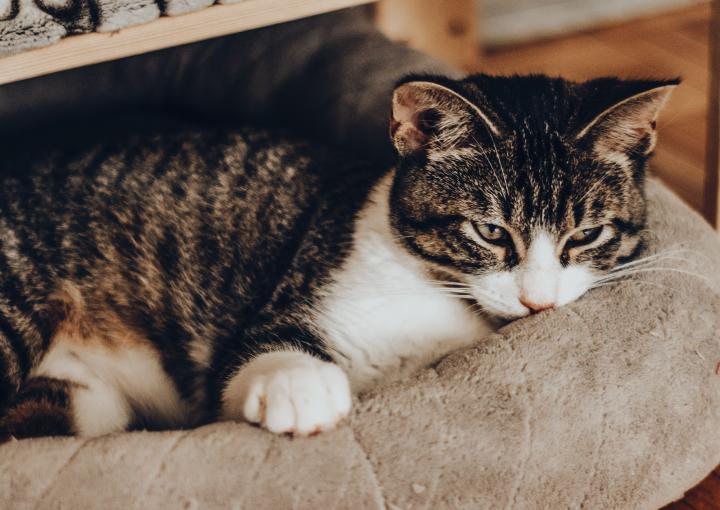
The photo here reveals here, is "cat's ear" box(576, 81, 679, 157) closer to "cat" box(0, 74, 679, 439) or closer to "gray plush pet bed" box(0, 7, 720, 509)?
"cat" box(0, 74, 679, 439)

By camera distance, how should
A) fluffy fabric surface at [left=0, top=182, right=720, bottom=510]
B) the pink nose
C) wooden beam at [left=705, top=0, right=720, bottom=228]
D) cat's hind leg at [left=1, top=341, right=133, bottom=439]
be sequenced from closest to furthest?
1. fluffy fabric surface at [left=0, top=182, right=720, bottom=510]
2. the pink nose
3. cat's hind leg at [left=1, top=341, right=133, bottom=439]
4. wooden beam at [left=705, top=0, right=720, bottom=228]

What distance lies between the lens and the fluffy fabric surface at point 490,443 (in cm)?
99

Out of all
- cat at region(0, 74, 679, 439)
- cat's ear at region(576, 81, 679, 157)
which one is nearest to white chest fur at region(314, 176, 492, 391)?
cat at region(0, 74, 679, 439)

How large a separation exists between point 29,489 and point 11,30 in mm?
622

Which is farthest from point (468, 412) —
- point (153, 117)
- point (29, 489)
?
point (153, 117)

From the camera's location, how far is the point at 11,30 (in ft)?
3.46

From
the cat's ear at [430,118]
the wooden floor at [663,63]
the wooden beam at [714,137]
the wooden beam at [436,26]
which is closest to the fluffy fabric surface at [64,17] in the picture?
the cat's ear at [430,118]

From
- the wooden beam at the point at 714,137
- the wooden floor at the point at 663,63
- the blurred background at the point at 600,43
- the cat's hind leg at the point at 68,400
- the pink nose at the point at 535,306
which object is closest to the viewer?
the pink nose at the point at 535,306

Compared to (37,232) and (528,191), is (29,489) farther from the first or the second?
(528,191)

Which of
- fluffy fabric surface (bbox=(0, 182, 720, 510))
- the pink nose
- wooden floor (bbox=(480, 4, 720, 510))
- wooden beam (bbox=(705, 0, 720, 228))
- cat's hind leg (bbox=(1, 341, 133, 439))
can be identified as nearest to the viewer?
fluffy fabric surface (bbox=(0, 182, 720, 510))

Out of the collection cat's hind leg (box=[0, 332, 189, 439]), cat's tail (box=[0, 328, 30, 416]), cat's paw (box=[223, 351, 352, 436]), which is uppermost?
cat's paw (box=[223, 351, 352, 436])

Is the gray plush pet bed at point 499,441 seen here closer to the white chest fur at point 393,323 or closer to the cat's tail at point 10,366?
the white chest fur at point 393,323

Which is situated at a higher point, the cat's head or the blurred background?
the cat's head

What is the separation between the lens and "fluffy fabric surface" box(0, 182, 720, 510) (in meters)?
0.99
